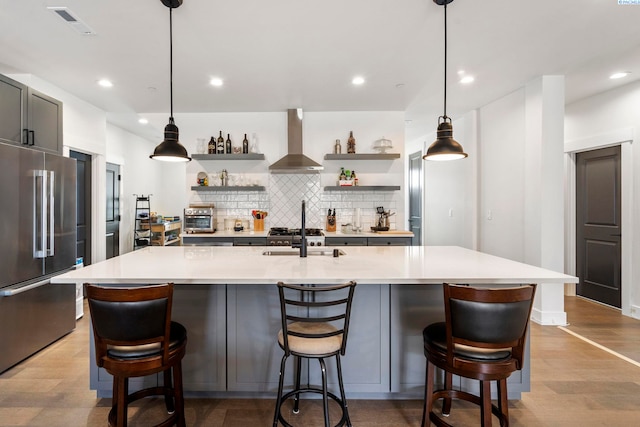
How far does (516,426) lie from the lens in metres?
1.91

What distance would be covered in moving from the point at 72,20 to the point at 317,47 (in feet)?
6.12

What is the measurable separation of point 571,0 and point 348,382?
2.97 m

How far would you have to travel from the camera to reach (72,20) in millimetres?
2410

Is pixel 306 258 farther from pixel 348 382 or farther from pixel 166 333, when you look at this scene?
pixel 166 333

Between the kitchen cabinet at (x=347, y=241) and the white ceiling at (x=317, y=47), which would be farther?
the kitchen cabinet at (x=347, y=241)

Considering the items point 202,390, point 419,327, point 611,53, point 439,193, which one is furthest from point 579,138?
point 202,390

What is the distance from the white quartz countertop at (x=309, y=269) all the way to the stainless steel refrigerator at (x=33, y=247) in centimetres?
98

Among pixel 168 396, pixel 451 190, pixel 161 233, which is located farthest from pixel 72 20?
pixel 451 190

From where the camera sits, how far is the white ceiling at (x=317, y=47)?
2.32 metres

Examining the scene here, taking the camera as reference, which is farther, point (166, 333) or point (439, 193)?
point (439, 193)

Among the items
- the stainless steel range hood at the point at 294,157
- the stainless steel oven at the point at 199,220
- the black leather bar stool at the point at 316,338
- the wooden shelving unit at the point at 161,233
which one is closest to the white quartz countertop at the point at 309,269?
the black leather bar stool at the point at 316,338

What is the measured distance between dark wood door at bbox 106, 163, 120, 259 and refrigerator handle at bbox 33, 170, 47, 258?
304cm

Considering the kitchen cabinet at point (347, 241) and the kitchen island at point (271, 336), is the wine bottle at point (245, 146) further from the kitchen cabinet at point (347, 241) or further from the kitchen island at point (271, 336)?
the kitchen island at point (271, 336)

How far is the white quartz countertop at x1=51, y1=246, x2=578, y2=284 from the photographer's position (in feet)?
5.65
